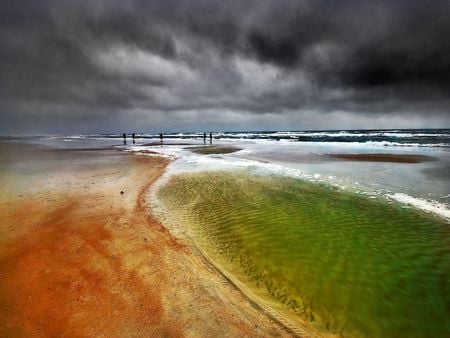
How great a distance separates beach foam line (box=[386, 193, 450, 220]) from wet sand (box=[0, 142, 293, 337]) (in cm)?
916

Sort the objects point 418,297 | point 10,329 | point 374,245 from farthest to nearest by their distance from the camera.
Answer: point 374,245, point 418,297, point 10,329

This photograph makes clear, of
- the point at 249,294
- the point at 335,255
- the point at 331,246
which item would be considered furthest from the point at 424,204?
the point at 249,294

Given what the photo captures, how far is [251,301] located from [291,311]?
2.45 ft

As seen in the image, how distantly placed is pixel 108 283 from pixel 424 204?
12.2 meters

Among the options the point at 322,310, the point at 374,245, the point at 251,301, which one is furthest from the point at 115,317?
the point at 374,245

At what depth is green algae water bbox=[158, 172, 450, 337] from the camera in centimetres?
446

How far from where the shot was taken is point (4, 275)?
16.8 ft

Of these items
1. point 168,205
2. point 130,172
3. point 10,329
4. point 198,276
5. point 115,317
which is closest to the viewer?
point 10,329

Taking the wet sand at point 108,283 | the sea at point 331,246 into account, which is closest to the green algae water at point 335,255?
the sea at point 331,246

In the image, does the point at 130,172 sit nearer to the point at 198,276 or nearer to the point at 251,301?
the point at 198,276

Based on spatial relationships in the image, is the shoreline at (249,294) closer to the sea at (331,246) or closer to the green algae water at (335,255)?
the sea at (331,246)

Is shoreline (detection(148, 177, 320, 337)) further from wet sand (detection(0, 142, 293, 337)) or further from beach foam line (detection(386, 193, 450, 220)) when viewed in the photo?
beach foam line (detection(386, 193, 450, 220))

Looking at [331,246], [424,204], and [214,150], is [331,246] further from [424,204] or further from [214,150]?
[214,150]

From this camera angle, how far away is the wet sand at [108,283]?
12.9ft
